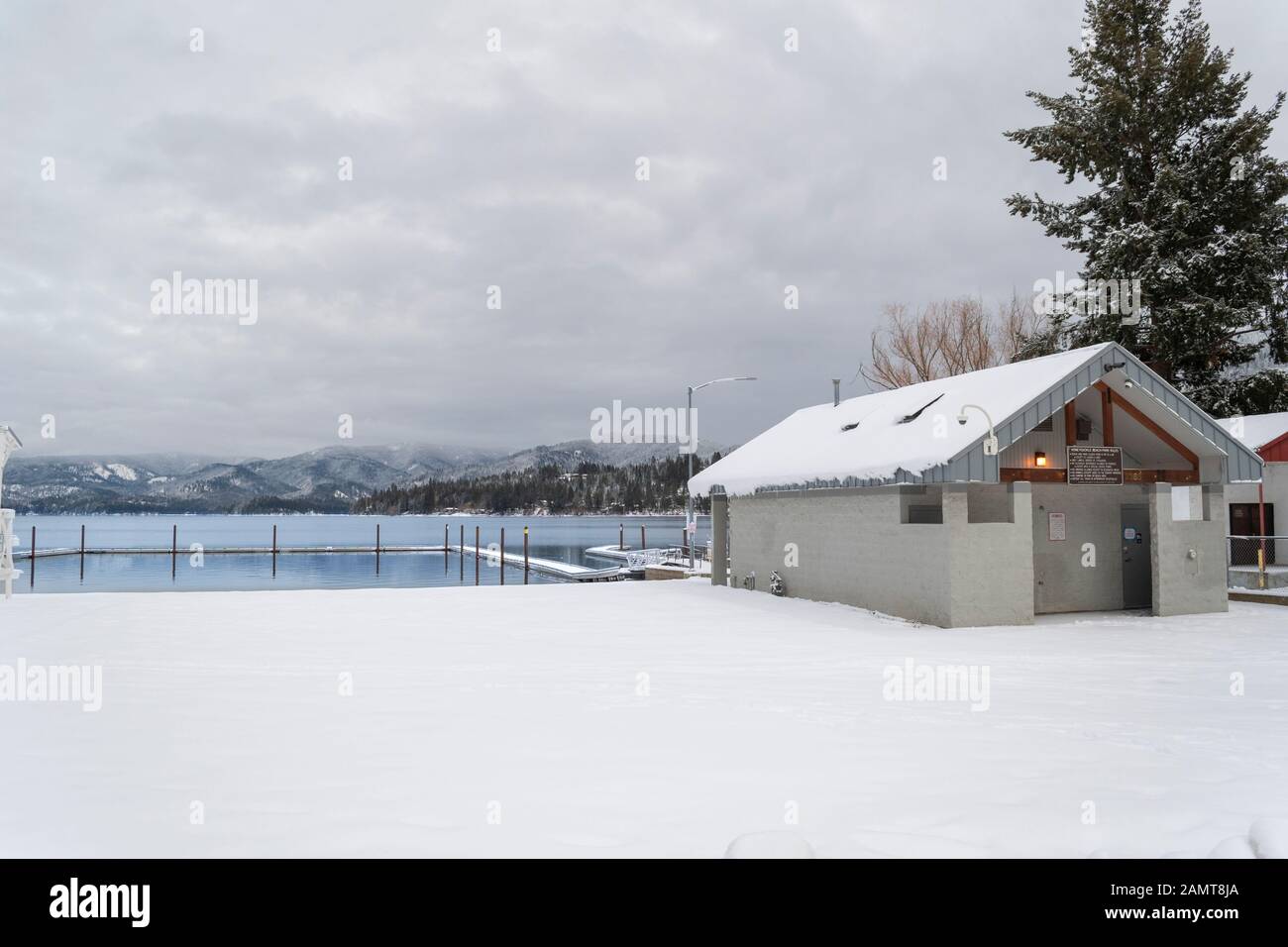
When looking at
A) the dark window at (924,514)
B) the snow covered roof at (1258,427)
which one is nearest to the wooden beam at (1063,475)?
the dark window at (924,514)

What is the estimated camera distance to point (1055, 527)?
1748cm

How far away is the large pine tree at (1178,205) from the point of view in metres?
28.0

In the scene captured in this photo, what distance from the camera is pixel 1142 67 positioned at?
95.7 ft

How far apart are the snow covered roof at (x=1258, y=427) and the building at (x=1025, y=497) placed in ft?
35.3

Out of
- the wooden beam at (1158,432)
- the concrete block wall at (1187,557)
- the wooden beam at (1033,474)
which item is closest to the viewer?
the wooden beam at (1033,474)

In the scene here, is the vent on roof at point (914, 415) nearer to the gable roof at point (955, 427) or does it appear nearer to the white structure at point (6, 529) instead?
the gable roof at point (955, 427)

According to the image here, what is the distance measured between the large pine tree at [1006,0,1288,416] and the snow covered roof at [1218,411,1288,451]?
875 mm

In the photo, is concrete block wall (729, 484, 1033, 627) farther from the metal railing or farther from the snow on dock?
the snow on dock

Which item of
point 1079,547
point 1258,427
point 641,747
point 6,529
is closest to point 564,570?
point 1258,427

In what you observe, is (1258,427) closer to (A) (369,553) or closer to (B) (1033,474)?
(B) (1033,474)

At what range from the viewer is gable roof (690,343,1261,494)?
15.0m
